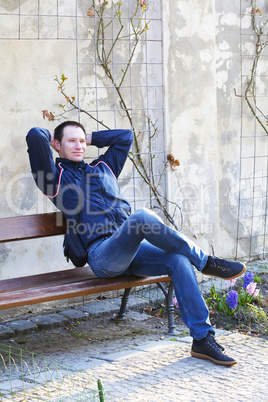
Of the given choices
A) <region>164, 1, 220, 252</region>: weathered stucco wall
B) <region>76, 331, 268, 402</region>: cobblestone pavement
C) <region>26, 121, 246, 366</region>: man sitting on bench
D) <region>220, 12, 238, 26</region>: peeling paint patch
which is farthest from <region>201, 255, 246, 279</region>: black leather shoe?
<region>220, 12, 238, 26</region>: peeling paint patch

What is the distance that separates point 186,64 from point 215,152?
86 centimetres

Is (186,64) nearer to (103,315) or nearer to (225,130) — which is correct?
(225,130)

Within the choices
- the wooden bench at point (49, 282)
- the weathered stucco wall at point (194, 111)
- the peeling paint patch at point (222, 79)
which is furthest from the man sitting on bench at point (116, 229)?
the peeling paint patch at point (222, 79)

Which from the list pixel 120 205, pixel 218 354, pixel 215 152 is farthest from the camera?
pixel 215 152

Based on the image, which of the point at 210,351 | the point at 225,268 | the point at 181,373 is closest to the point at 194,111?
the point at 225,268

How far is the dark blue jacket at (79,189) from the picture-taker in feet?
14.1

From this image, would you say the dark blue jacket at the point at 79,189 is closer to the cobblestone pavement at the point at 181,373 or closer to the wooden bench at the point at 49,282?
the wooden bench at the point at 49,282

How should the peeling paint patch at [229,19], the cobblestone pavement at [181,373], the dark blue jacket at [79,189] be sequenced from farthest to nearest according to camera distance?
1. the peeling paint patch at [229,19]
2. the dark blue jacket at [79,189]
3. the cobblestone pavement at [181,373]

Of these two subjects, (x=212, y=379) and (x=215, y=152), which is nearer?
(x=212, y=379)

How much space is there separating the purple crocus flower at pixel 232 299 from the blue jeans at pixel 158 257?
0.81m

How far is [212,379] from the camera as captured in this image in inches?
138

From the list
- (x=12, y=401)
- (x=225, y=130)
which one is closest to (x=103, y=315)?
(x=12, y=401)

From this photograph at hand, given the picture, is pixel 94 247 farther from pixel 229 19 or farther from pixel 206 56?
pixel 229 19

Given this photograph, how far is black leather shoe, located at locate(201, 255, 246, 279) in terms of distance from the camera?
12.9ft
